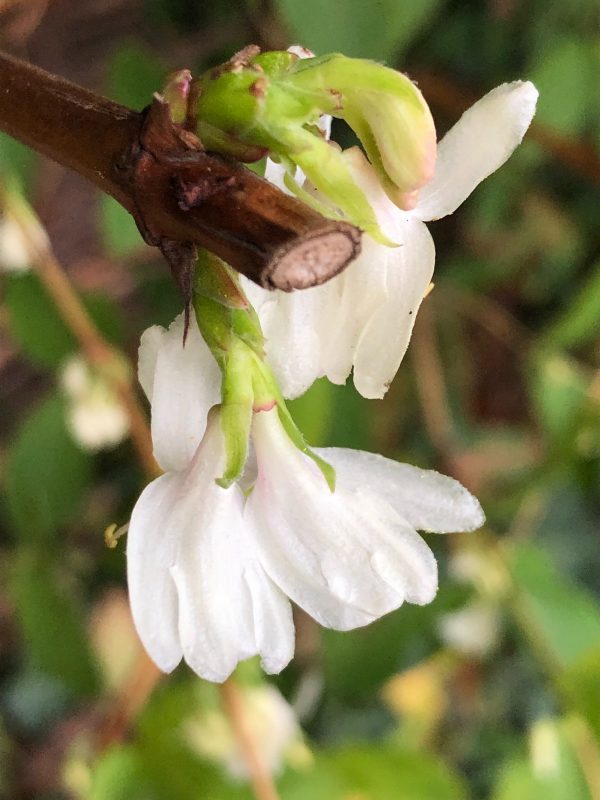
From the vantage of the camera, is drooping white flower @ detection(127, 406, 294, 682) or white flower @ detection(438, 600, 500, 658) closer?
drooping white flower @ detection(127, 406, 294, 682)

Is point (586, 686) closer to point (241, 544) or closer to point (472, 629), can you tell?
point (472, 629)

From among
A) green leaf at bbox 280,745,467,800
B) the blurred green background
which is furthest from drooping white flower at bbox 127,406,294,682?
green leaf at bbox 280,745,467,800

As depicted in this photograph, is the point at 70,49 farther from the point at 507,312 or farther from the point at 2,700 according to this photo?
the point at 2,700

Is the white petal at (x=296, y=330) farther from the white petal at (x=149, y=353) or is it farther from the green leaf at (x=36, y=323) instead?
the green leaf at (x=36, y=323)

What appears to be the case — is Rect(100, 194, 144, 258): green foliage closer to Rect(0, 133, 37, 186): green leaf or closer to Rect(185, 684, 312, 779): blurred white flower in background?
Rect(0, 133, 37, 186): green leaf

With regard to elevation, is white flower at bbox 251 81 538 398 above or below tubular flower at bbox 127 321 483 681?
above

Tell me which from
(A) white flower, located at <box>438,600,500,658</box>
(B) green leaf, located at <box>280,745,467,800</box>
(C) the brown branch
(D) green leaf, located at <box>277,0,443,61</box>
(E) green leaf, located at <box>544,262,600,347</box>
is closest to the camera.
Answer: (C) the brown branch

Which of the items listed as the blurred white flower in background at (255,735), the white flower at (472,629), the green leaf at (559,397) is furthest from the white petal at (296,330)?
the white flower at (472,629)

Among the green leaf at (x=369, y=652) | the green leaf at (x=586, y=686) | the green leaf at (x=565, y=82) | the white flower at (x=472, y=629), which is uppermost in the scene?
the green leaf at (x=565, y=82)

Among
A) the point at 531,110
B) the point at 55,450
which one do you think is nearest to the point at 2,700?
the point at 55,450
